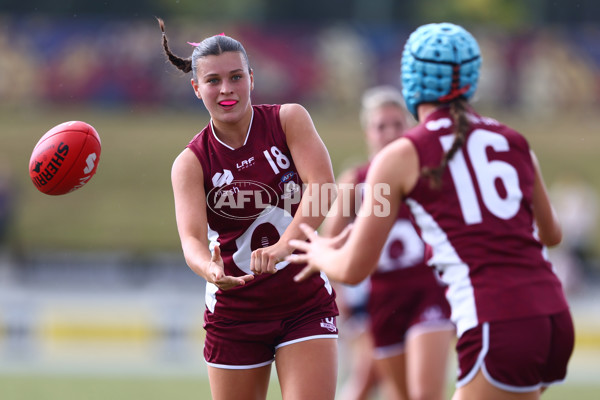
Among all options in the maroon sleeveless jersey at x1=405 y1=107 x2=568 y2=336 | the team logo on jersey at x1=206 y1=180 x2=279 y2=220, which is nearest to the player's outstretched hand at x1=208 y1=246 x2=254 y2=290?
the team logo on jersey at x1=206 y1=180 x2=279 y2=220

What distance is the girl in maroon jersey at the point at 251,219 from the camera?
397cm

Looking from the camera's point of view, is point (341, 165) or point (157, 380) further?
point (341, 165)

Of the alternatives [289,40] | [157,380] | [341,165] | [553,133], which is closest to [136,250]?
[341,165]

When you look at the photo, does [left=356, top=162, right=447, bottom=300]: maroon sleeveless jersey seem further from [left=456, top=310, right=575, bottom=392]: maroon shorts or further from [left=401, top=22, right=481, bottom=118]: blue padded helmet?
[left=456, top=310, right=575, bottom=392]: maroon shorts

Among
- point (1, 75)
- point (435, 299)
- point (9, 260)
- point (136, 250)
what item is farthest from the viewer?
point (1, 75)

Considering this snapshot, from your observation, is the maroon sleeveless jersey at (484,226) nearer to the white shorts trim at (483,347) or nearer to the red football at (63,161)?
the white shorts trim at (483,347)

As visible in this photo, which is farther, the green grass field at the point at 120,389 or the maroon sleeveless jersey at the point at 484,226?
the green grass field at the point at 120,389

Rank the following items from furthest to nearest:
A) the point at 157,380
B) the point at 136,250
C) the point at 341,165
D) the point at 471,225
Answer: the point at 341,165, the point at 136,250, the point at 157,380, the point at 471,225

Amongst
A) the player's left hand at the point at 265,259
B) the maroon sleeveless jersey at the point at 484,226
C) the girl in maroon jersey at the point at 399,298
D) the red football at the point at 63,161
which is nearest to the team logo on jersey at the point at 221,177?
the player's left hand at the point at 265,259

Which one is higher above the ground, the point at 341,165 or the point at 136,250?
the point at 341,165

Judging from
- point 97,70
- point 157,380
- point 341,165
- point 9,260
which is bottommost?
point 157,380

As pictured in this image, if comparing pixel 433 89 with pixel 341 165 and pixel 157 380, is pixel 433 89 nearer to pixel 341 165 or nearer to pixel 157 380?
pixel 157 380

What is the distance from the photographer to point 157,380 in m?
9.69

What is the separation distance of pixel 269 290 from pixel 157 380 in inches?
235
